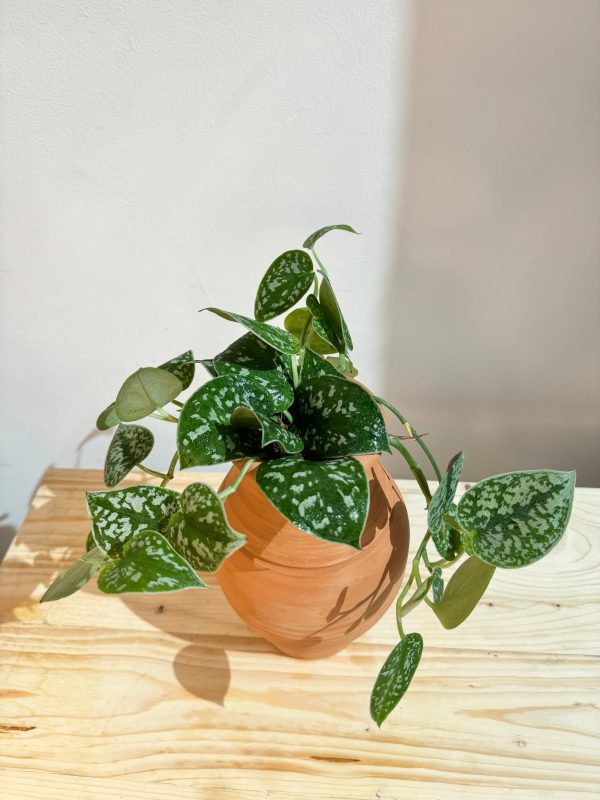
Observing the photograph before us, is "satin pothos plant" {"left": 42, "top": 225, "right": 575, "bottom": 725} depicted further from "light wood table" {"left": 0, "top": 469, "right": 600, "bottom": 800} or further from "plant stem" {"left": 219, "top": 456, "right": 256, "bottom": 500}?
"light wood table" {"left": 0, "top": 469, "right": 600, "bottom": 800}

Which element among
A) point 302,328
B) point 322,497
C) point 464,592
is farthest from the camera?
point 302,328

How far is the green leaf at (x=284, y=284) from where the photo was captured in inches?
22.1

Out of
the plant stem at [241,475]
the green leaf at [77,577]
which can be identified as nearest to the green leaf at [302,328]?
the plant stem at [241,475]

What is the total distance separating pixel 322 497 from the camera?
428 millimetres

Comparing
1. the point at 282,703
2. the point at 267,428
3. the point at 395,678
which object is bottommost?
the point at 282,703

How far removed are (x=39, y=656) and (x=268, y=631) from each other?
280 mm

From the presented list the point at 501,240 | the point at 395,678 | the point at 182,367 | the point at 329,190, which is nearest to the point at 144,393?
the point at 182,367

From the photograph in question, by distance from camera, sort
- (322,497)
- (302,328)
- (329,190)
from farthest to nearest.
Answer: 1. (329,190)
2. (302,328)
3. (322,497)

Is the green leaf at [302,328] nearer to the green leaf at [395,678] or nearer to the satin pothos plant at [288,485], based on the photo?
the satin pothos plant at [288,485]

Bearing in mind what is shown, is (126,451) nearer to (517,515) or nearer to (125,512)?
(125,512)

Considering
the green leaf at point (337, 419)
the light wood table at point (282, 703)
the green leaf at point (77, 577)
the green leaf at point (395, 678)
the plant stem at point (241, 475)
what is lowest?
the light wood table at point (282, 703)

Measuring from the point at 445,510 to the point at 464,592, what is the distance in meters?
0.07

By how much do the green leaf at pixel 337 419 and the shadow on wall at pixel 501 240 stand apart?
42 centimetres

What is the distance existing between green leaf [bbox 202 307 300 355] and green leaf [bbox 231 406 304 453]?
53 millimetres
